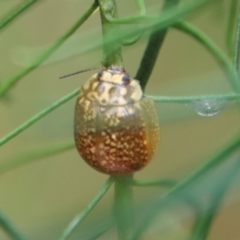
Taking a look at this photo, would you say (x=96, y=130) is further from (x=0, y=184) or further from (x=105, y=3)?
(x=0, y=184)

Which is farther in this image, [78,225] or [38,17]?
[38,17]

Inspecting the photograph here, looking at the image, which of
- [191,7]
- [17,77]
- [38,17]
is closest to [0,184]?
[38,17]

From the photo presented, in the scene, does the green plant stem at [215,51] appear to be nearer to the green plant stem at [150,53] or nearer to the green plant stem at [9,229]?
the green plant stem at [150,53]

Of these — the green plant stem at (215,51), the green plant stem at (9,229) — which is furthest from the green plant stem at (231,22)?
the green plant stem at (9,229)

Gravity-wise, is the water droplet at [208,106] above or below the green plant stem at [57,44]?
below

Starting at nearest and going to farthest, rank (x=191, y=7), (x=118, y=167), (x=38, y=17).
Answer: (x=191, y=7), (x=118, y=167), (x=38, y=17)

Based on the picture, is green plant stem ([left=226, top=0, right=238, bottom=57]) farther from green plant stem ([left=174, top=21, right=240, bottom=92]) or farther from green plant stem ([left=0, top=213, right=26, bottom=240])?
green plant stem ([left=0, top=213, right=26, bottom=240])

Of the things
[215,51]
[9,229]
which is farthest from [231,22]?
[9,229]

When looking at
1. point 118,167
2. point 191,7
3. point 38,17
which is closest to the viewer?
point 191,7

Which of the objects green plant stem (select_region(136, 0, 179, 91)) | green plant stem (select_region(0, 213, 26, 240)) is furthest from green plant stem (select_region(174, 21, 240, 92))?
green plant stem (select_region(0, 213, 26, 240))
